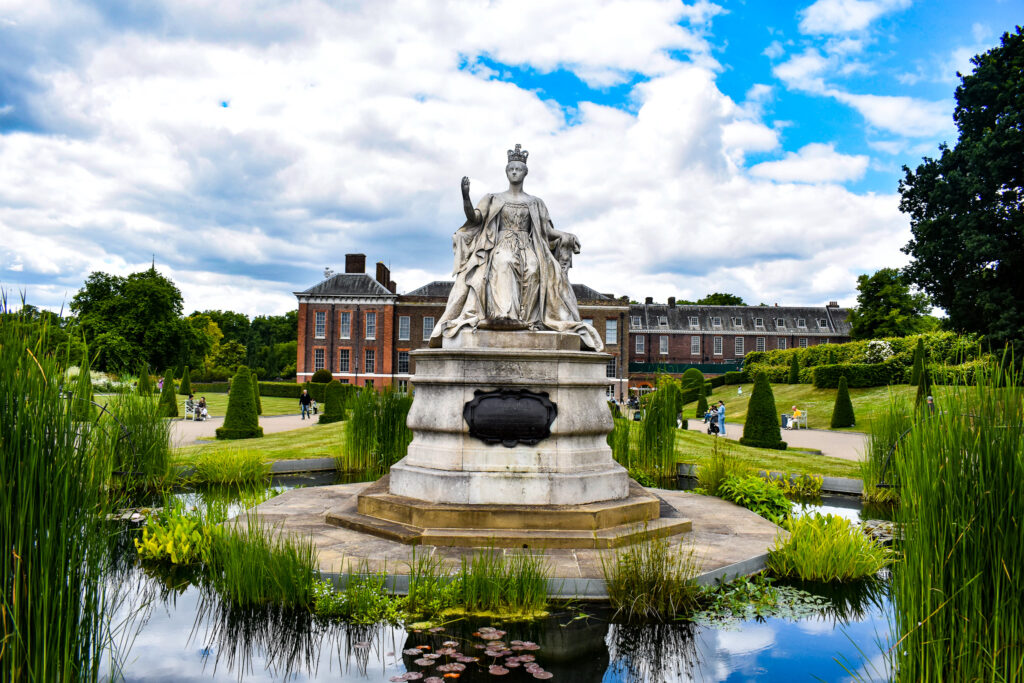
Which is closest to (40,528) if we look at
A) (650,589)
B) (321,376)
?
(650,589)

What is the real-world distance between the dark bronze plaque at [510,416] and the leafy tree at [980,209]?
19.7 m

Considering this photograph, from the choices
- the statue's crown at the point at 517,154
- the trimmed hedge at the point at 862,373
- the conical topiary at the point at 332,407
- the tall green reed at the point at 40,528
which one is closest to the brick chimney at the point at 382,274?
the conical topiary at the point at 332,407

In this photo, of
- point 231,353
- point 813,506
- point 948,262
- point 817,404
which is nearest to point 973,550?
point 813,506

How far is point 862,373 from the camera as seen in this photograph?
34875mm

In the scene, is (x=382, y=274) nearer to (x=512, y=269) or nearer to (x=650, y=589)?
(x=512, y=269)

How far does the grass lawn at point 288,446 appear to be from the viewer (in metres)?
12.6

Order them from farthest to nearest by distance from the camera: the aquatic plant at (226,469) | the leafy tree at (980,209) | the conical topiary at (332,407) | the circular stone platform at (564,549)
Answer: the conical topiary at (332,407)
the leafy tree at (980,209)
the aquatic plant at (226,469)
the circular stone platform at (564,549)

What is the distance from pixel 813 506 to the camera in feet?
28.7

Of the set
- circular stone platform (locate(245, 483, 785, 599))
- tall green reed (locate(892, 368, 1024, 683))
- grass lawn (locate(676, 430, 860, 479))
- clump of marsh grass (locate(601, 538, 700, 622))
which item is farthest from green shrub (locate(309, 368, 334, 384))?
tall green reed (locate(892, 368, 1024, 683))

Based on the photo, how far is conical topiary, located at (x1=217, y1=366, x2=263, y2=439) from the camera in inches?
678

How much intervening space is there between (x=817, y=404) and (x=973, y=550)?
3403 cm

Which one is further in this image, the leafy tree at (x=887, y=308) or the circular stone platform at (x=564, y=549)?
the leafy tree at (x=887, y=308)

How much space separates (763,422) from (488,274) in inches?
479

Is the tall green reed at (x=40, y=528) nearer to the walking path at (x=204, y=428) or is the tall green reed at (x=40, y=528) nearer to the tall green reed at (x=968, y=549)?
the tall green reed at (x=968, y=549)
